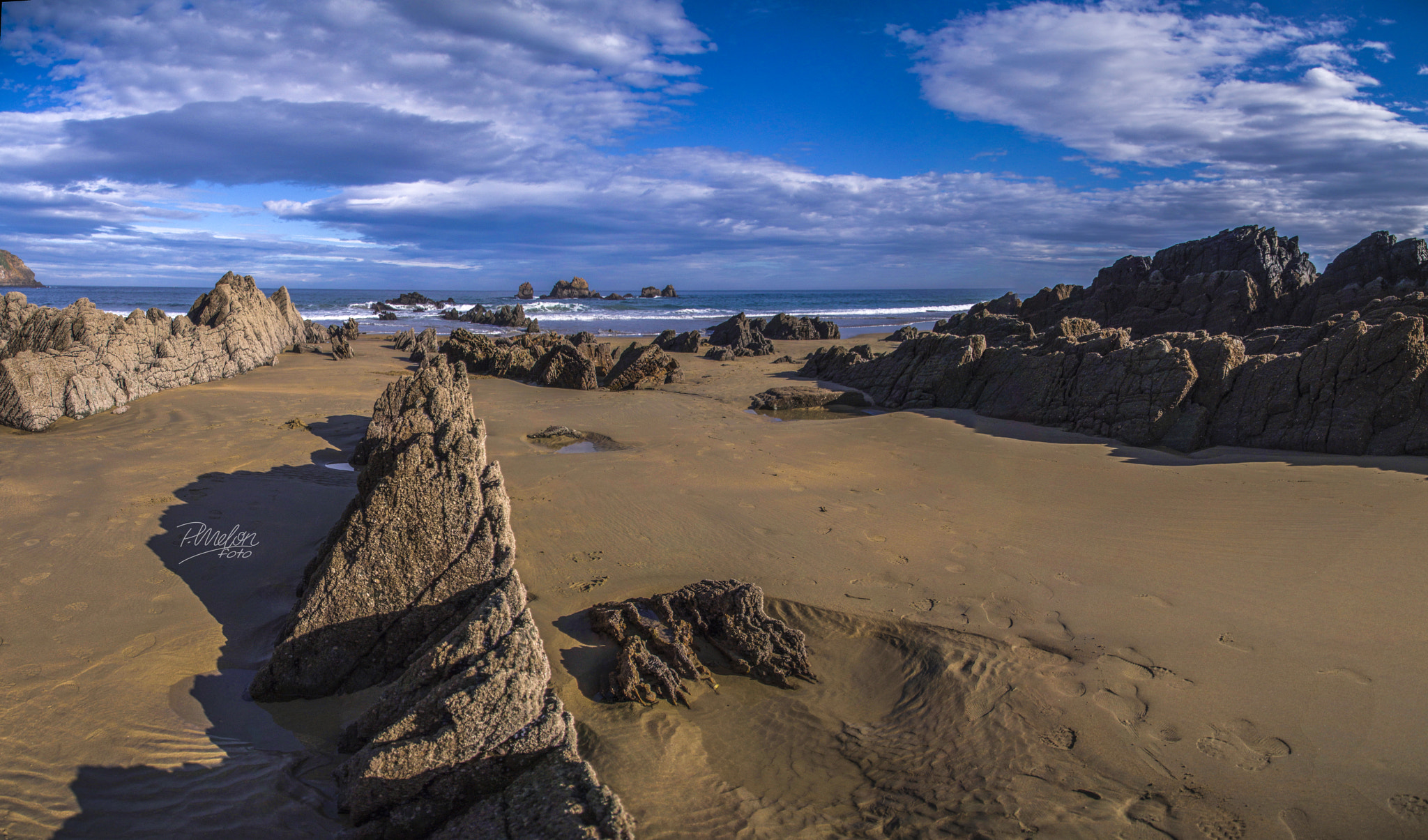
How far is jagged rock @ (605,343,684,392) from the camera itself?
611 inches

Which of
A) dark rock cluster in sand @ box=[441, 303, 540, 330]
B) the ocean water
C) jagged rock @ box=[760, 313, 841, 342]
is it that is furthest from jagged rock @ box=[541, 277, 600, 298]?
jagged rock @ box=[760, 313, 841, 342]

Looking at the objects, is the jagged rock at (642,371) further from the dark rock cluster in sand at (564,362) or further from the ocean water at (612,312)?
the ocean water at (612,312)

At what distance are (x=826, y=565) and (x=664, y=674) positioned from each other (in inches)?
81.7

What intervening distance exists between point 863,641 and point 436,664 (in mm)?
2716

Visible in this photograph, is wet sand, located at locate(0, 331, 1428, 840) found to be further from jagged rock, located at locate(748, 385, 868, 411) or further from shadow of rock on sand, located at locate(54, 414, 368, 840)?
jagged rock, located at locate(748, 385, 868, 411)

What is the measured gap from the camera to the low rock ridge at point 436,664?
8.35ft

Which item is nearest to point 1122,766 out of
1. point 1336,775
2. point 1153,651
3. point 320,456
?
point 1336,775

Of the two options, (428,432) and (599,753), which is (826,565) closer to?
(599,753)

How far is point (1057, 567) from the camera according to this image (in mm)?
5270

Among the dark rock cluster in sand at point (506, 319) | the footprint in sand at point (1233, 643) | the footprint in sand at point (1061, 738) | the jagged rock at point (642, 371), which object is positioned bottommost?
the footprint in sand at point (1061, 738)

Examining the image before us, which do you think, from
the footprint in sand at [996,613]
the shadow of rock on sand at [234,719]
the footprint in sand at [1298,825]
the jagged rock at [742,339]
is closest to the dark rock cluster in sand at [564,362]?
the jagged rock at [742,339]
